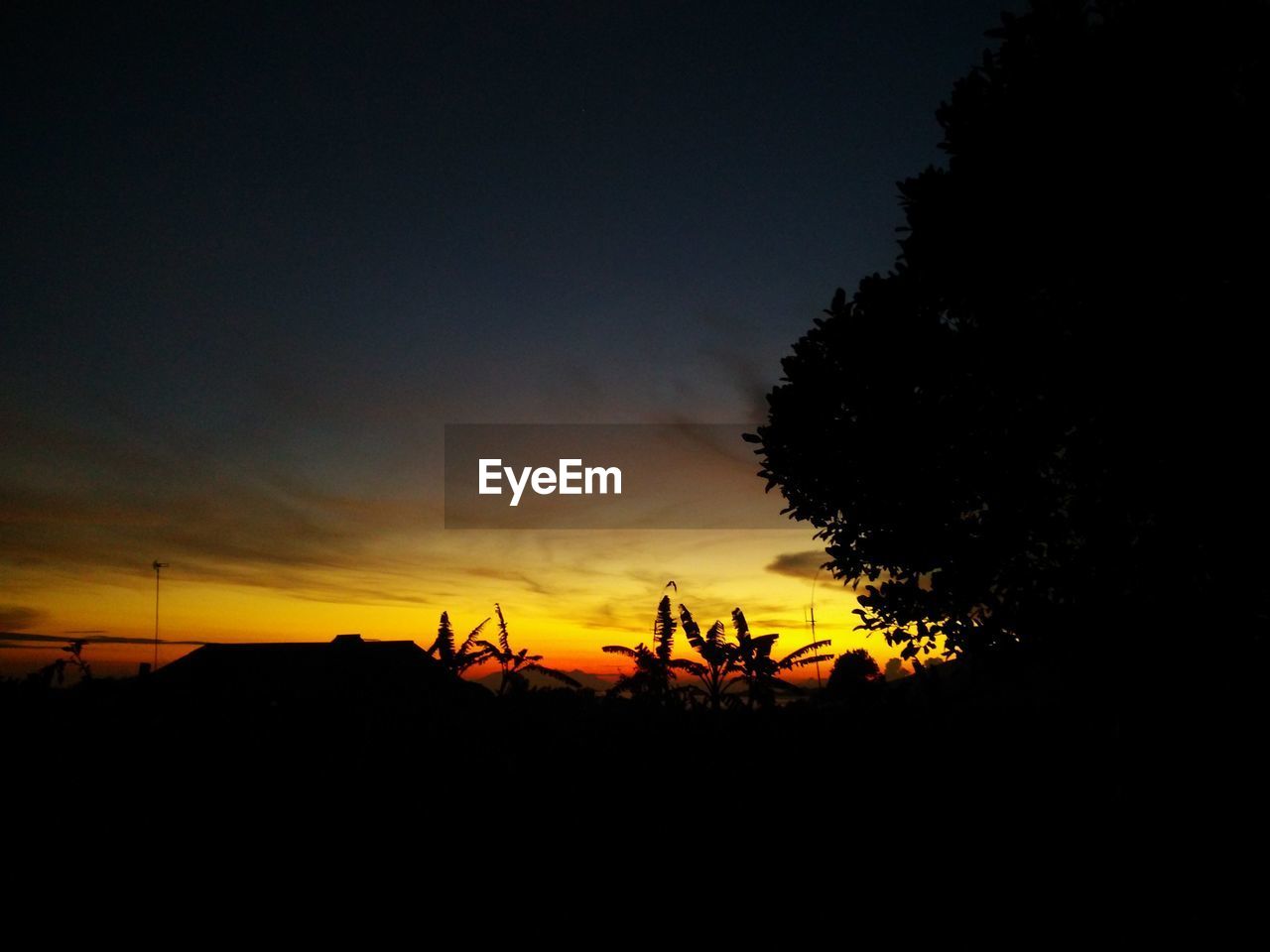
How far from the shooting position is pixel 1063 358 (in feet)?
34.9

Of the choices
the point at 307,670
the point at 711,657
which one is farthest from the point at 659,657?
the point at 307,670

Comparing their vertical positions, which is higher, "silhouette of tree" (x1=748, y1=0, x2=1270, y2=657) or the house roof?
"silhouette of tree" (x1=748, y1=0, x2=1270, y2=657)

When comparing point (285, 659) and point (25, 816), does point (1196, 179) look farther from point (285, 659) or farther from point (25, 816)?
point (285, 659)

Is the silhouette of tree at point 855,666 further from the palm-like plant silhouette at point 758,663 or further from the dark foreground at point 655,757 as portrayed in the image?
the dark foreground at point 655,757

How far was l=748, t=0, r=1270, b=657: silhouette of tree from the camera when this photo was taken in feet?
31.1

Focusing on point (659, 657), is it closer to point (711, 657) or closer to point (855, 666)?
point (711, 657)

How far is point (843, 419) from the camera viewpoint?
40.8 feet

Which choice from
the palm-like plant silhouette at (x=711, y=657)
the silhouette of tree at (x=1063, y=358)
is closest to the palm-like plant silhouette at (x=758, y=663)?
the palm-like plant silhouette at (x=711, y=657)

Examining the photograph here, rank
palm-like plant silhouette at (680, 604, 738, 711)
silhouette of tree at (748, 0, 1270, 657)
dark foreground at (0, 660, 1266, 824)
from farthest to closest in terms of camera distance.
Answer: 1. palm-like plant silhouette at (680, 604, 738, 711)
2. dark foreground at (0, 660, 1266, 824)
3. silhouette of tree at (748, 0, 1270, 657)

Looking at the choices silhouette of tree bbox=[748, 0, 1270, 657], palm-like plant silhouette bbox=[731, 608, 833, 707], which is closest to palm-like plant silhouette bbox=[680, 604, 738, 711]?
palm-like plant silhouette bbox=[731, 608, 833, 707]

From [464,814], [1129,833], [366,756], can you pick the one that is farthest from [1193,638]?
[366,756]

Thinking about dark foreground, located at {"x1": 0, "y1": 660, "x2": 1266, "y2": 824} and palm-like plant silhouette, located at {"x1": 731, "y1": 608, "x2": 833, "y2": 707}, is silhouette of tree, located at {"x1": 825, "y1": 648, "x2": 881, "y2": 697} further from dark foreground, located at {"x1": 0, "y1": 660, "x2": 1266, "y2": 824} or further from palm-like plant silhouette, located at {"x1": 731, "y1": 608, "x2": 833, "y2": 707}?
dark foreground, located at {"x1": 0, "y1": 660, "x2": 1266, "y2": 824}

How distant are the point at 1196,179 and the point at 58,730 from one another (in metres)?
16.8

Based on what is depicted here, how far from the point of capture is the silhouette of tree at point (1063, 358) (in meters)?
9.48
